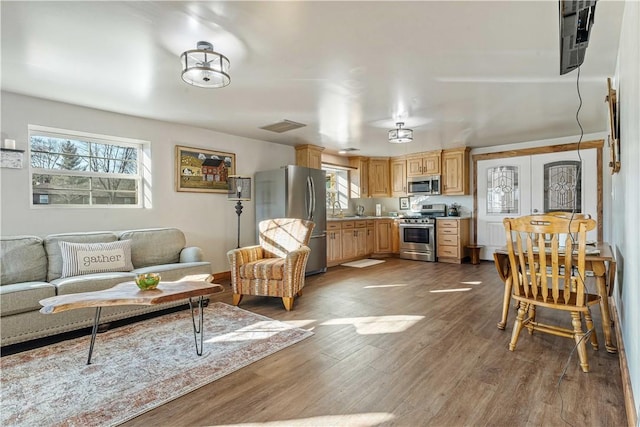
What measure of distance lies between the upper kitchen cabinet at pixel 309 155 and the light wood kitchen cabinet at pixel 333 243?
1139mm

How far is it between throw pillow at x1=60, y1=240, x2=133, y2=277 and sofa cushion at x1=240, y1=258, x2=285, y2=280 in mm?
1195

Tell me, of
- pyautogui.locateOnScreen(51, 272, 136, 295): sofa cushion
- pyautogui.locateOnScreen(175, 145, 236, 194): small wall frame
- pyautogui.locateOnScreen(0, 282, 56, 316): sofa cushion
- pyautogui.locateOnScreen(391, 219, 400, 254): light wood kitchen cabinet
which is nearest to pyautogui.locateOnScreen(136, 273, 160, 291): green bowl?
pyautogui.locateOnScreen(51, 272, 136, 295): sofa cushion

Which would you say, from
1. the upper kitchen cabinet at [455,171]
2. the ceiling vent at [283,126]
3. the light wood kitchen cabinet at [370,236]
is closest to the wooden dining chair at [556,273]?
the ceiling vent at [283,126]

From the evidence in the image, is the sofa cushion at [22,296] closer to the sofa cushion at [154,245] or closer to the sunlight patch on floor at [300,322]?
the sofa cushion at [154,245]

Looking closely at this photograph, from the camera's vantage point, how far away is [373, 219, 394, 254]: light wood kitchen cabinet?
7.06 metres

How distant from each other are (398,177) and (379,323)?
4.73 metres

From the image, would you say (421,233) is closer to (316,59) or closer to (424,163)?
(424,163)

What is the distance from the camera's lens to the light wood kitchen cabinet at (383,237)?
7062 millimetres

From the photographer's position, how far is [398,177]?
7.22 m

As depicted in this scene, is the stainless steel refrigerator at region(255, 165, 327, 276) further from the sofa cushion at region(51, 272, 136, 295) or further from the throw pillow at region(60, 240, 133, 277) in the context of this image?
the sofa cushion at region(51, 272, 136, 295)

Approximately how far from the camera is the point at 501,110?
12.9 ft

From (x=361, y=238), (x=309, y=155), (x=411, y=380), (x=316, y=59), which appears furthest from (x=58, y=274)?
(x=361, y=238)

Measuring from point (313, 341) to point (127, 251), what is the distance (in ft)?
7.42

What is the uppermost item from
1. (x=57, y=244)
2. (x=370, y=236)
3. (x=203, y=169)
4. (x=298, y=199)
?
(x=203, y=169)
